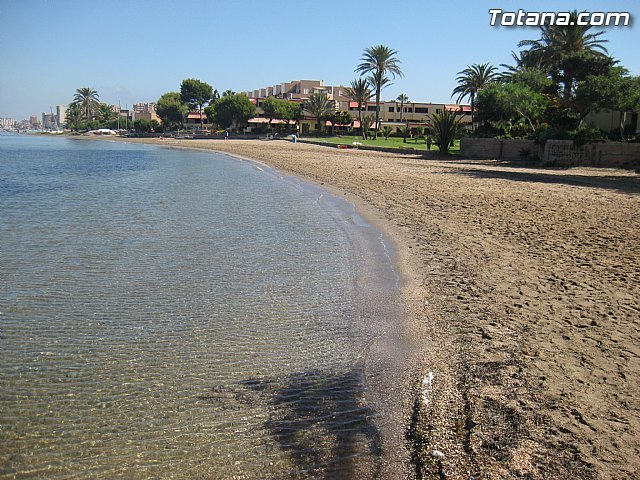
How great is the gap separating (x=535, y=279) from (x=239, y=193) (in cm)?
1334

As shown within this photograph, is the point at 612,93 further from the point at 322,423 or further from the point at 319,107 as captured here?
the point at 319,107

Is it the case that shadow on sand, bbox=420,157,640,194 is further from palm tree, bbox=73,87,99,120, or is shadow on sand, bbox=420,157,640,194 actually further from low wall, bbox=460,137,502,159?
palm tree, bbox=73,87,99,120

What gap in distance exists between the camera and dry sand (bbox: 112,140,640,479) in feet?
11.7

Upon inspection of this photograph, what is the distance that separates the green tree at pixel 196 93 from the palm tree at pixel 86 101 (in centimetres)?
3569

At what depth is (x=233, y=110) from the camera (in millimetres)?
96062

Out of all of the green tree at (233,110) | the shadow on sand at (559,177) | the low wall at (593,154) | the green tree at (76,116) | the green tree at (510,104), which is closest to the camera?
the shadow on sand at (559,177)

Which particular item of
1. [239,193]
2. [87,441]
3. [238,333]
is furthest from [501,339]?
[239,193]

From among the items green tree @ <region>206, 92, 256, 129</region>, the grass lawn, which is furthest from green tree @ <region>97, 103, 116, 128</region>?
the grass lawn

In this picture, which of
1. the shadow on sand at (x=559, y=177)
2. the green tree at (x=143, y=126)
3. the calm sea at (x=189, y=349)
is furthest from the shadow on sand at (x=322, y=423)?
the green tree at (x=143, y=126)

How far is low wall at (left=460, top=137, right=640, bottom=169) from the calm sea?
1911 centimetres

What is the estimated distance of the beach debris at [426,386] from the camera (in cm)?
438

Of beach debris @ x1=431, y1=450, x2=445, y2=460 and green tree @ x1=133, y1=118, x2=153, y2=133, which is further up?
green tree @ x1=133, y1=118, x2=153, y2=133

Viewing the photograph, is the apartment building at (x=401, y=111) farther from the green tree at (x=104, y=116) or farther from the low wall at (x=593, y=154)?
the green tree at (x=104, y=116)

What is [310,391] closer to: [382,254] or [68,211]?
[382,254]
